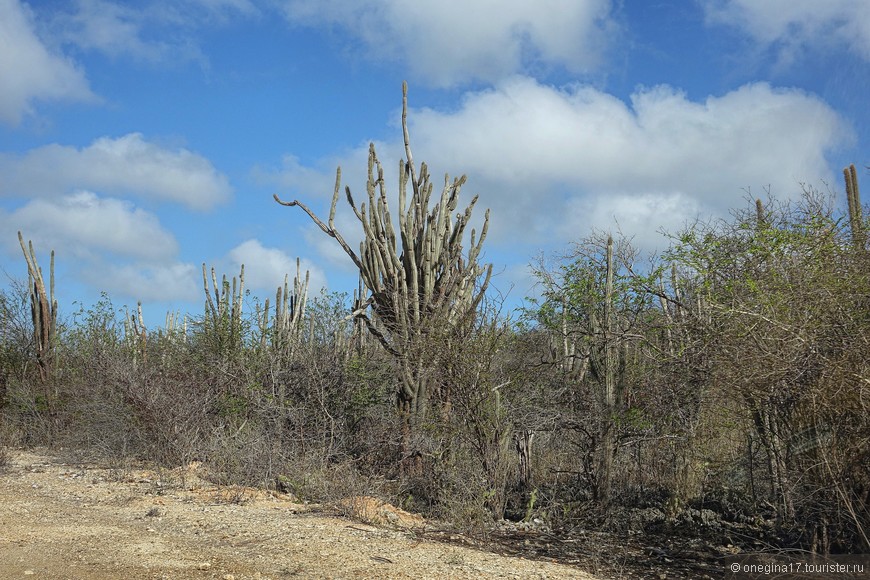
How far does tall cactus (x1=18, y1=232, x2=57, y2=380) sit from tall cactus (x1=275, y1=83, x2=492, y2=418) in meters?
9.06

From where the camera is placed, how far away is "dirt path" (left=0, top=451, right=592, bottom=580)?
22.0 feet

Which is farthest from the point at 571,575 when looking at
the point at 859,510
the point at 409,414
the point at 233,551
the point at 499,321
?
the point at 409,414

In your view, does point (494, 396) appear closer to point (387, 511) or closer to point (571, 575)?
point (387, 511)

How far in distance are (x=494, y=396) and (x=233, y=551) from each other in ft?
12.8

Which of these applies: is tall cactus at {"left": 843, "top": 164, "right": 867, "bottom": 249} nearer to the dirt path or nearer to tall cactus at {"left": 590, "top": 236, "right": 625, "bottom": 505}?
tall cactus at {"left": 590, "top": 236, "right": 625, "bottom": 505}

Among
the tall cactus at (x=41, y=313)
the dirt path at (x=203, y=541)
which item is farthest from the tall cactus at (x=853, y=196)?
the tall cactus at (x=41, y=313)

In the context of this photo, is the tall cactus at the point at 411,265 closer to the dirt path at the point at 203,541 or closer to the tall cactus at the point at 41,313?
the dirt path at the point at 203,541

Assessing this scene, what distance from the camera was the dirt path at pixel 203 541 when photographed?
264 inches

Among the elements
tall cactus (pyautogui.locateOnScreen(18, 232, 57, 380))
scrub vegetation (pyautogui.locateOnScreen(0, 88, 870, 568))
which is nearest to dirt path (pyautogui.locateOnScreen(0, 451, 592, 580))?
scrub vegetation (pyautogui.locateOnScreen(0, 88, 870, 568))

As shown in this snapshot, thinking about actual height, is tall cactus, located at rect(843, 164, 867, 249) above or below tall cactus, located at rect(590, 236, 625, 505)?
above

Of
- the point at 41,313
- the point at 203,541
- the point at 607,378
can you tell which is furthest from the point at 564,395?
the point at 41,313

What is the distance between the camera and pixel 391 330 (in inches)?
477

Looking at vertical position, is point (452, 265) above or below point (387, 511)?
above

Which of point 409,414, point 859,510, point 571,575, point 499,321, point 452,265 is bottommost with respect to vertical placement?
point 571,575
